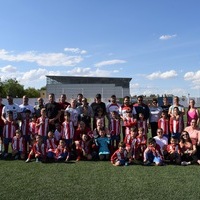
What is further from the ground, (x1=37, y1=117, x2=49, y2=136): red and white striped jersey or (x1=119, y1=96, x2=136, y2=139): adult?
(x1=119, y1=96, x2=136, y2=139): adult

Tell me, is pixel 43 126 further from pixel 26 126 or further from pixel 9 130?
pixel 9 130

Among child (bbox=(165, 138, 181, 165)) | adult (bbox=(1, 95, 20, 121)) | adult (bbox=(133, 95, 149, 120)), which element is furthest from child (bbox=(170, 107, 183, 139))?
adult (bbox=(1, 95, 20, 121))

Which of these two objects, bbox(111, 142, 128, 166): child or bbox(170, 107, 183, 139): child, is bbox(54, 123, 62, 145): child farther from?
bbox(170, 107, 183, 139): child

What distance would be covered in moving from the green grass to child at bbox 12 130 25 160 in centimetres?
78

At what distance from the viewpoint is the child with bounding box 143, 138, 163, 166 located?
24.3 ft

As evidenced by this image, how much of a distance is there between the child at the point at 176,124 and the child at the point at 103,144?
1761 mm

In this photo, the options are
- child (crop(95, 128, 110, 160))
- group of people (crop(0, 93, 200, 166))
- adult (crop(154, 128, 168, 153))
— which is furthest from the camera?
child (crop(95, 128, 110, 160))

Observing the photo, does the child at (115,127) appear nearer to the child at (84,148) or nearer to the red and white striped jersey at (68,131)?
the child at (84,148)

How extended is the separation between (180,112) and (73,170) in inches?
136

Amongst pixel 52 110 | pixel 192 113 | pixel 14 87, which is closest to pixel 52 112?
pixel 52 110

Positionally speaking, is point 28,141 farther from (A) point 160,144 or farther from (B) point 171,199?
(B) point 171,199

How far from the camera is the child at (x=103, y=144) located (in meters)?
8.13

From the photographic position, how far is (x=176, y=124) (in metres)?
8.45

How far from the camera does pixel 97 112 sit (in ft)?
28.9
